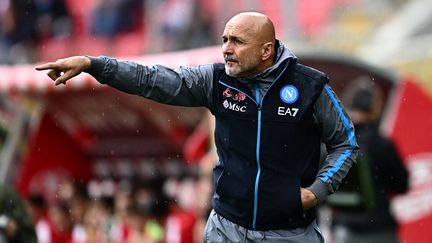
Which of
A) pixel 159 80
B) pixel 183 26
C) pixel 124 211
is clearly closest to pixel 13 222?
pixel 159 80

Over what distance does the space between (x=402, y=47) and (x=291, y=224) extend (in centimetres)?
930

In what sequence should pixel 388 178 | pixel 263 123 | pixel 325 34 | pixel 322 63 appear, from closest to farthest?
pixel 263 123, pixel 388 178, pixel 322 63, pixel 325 34

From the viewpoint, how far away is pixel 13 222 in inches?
352

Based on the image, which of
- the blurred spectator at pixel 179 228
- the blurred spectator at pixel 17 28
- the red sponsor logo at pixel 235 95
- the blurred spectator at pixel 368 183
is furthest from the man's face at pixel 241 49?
the blurred spectator at pixel 17 28

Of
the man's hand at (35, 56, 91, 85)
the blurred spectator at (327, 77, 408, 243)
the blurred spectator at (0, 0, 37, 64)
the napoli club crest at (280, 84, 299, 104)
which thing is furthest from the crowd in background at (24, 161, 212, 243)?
the man's hand at (35, 56, 91, 85)

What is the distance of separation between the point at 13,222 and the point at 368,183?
2.77 m

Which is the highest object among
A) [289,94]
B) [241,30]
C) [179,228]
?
[241,30]

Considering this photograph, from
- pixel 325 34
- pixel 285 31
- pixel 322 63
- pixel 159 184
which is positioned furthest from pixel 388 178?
pixel 325 34

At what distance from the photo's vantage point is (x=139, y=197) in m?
13.0

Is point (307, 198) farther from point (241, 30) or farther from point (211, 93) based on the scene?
point (241, 30)

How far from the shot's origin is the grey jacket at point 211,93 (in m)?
6.65

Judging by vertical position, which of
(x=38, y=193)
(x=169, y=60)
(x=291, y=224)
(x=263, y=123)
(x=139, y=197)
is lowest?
(x=38, y=193)

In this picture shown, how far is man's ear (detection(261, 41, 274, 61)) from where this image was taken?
22.0 ft

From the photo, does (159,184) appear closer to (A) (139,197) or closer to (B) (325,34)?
(A) (139,197)
